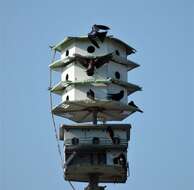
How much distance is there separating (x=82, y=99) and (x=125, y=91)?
7.19ft

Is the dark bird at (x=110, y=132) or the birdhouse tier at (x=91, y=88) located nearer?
the birdhouse tier at (x=91, y=88)

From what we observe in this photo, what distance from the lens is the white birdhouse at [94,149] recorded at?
39719 mm

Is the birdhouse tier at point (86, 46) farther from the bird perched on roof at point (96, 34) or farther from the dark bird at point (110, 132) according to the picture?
the dark bird at point (110, 132)

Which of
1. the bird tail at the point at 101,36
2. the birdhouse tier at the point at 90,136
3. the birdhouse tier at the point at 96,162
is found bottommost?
the birdhouse tier at the point at 96,162

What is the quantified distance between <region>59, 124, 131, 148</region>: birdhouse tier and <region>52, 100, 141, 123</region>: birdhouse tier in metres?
0.74

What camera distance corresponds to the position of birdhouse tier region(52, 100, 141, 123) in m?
39.2

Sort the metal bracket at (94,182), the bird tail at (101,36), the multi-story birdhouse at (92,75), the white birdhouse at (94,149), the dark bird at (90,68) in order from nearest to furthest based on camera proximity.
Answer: the dark bird at (90,68) → the multi-story birdhouse at (92,75) → the bird tail at (101,36) → the white birdhouse at (94,149) → the metal bracket at (94,182)

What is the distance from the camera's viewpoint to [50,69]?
134ft

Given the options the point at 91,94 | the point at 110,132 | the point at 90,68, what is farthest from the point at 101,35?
the point at 110,132

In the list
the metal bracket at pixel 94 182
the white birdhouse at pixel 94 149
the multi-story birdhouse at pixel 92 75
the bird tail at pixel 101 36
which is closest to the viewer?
the multi-story birdhouse at pixel 92 75

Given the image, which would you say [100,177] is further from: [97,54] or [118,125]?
[97,54]

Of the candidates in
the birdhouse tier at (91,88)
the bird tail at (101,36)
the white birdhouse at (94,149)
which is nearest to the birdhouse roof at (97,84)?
the birdhouse tier at (91,88)

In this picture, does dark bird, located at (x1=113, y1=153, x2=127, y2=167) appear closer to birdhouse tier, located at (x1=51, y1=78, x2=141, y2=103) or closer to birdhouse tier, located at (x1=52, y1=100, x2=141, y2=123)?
birdhouse tier, located at (x1=52, y1=100, x2=141, y2=123)

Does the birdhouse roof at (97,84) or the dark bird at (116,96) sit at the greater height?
the birdhouse roof at (97,84)
